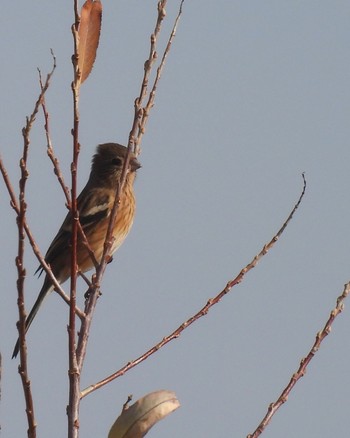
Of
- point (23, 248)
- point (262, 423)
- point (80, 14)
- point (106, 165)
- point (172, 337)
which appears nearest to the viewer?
point (23, 248)

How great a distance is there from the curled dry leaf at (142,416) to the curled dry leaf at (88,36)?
1332mm

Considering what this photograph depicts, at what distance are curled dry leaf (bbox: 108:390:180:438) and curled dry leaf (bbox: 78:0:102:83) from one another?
1332mm

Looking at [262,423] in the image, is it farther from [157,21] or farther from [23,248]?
[157,21]

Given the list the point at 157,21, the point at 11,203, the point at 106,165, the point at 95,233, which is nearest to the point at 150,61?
the point at 157,21

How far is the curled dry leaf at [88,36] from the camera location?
3.76m

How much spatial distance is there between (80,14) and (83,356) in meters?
1.37

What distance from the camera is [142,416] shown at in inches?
128

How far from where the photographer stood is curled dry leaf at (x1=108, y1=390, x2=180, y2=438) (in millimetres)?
3225

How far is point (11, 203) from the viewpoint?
3355 millimetres

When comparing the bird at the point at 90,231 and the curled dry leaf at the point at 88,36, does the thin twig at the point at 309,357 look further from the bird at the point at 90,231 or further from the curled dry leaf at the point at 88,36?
the bird at the point at 90,231

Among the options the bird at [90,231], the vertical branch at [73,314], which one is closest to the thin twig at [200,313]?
the vertical branch at [73,314]

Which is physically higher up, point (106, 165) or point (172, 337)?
point (106, 165)

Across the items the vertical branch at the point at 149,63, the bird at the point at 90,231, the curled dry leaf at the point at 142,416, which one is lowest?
the curled dry leaf at the point at 142,416

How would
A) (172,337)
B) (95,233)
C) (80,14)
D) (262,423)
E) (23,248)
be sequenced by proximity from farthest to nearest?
1. (95,233)
2. (172,337)
3. (80,14)
4. (262,423)
5. (23,248)
